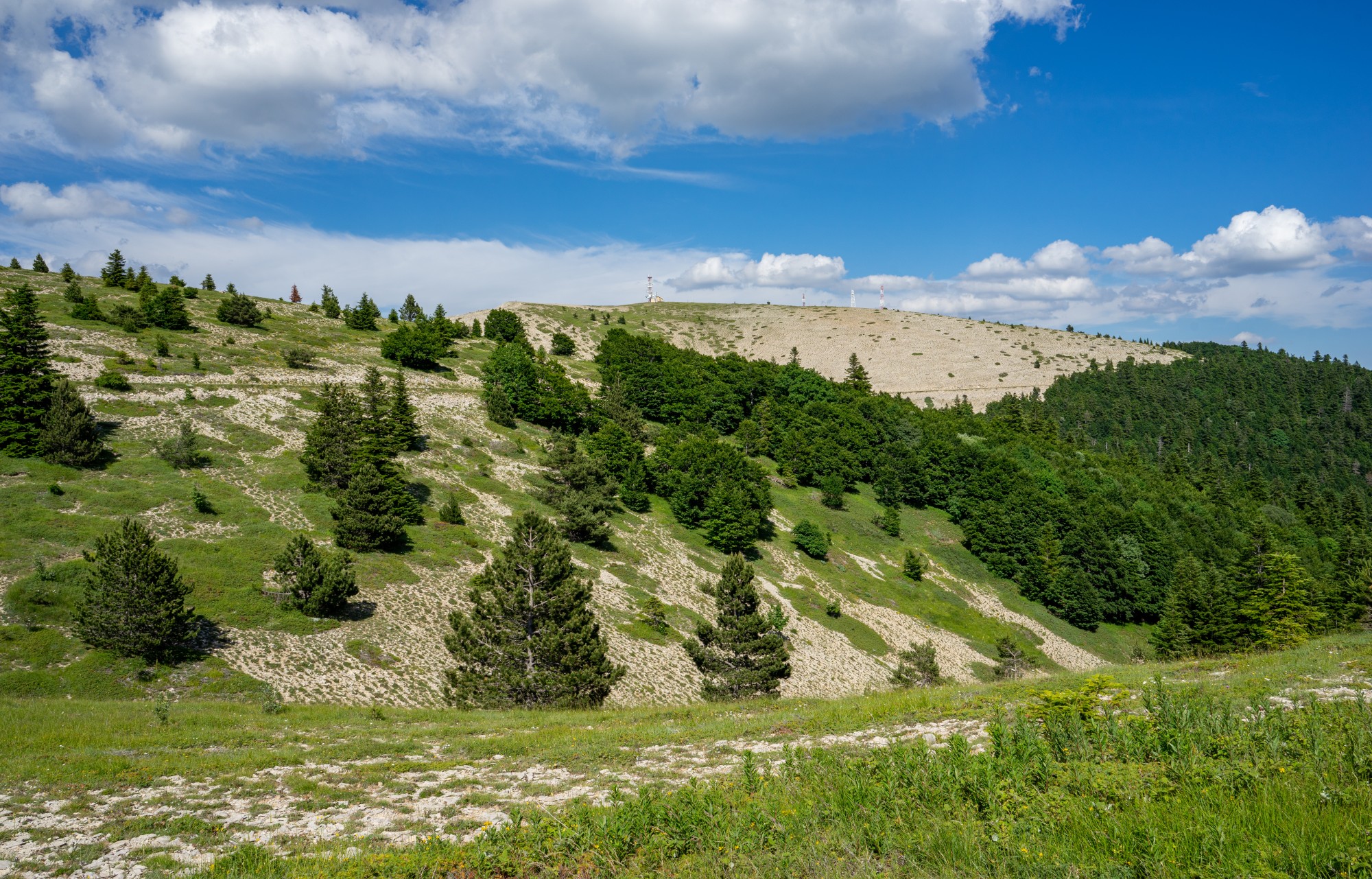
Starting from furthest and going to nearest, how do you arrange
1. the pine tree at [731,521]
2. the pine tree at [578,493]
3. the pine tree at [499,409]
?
1. the pine tree at [499,409]
2. the pine tree at [731,521]
3. the pine tree at [578,493]

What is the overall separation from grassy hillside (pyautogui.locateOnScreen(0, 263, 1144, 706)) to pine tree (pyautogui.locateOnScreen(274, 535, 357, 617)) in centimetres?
92

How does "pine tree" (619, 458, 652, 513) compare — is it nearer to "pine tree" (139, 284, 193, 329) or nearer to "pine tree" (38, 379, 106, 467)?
"pine tree" (38, 379, 106, 467)

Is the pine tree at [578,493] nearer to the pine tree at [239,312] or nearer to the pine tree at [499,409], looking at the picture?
the pine tree at [499,409]

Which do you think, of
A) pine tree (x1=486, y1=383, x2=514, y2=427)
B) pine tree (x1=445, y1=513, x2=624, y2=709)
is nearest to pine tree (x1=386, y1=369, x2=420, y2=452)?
pine tree (x1=486, y1=383, x2=514, y2=427)

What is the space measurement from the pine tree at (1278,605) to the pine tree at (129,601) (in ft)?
198

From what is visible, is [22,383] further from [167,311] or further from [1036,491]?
[1036,491]

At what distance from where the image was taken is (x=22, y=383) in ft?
124

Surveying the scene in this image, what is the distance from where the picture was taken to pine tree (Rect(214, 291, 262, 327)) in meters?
76.2

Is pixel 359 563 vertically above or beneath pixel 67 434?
beneath

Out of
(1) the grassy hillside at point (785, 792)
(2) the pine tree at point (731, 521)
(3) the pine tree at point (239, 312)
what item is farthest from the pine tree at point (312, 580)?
(3) the pine tree at point (239, 312)

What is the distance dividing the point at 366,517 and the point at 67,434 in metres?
18.6

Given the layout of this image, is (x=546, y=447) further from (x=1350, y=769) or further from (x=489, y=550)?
(x=1350, y=769)

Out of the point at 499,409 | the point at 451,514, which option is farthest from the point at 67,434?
the point at 499,409

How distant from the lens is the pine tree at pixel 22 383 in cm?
3694
